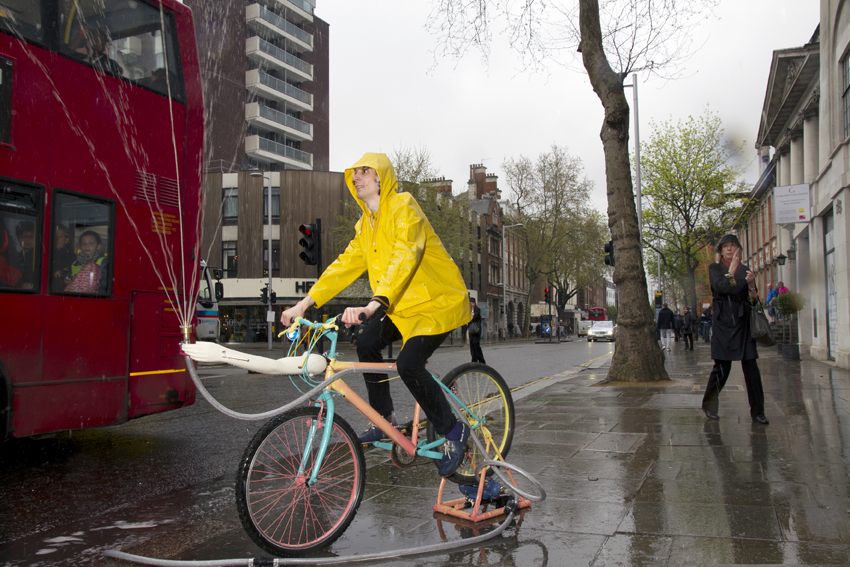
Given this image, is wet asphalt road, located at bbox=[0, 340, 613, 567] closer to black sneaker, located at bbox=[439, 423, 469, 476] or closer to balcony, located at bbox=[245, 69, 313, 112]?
black sneaker, located at bbox=[439, 423, 469, 476]

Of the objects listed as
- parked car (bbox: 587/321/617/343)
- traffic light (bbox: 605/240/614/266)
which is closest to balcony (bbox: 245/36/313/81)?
parked car (bbox: 587/321/617/343)

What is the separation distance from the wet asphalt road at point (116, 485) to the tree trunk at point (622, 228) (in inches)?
225

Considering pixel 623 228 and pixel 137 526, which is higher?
pixel 623 228

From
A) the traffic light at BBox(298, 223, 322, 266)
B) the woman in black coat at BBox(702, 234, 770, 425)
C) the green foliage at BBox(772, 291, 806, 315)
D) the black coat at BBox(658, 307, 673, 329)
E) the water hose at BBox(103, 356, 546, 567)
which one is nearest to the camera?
the water hose at BBox(103, 356, 546, 567)

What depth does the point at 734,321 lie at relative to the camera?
6.48 m

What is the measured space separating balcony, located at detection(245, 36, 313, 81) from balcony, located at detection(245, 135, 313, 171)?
18.4 feet

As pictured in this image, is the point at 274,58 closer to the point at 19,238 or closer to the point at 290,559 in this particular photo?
the point at 19,238

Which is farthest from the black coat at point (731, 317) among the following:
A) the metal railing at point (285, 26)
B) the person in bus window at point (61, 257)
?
the metal railing at point (285, 26)

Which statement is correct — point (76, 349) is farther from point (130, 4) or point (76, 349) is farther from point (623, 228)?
point (623, 228)

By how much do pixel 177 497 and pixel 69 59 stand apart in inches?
145

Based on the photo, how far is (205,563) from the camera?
286cm

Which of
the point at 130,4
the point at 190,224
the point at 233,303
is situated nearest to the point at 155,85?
the point at 130,4

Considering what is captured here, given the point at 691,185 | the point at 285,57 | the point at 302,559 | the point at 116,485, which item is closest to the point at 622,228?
the point at 116,485

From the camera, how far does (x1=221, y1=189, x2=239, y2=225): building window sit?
40.6 m
